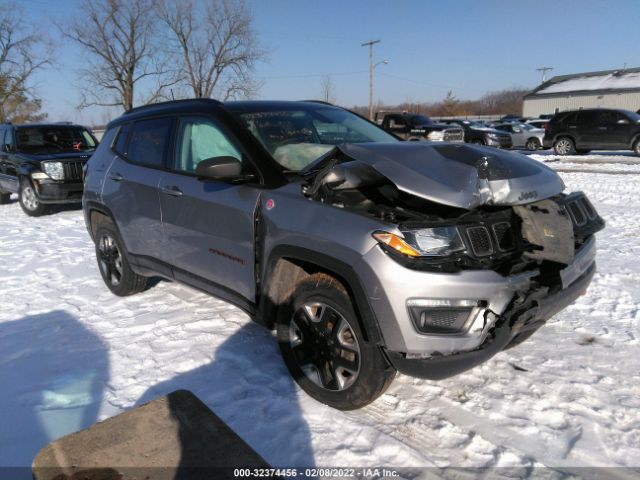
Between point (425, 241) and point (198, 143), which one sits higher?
point (198, 143)

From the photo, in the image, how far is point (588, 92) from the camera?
49.6 meters

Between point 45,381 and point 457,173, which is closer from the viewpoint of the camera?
point 457,173

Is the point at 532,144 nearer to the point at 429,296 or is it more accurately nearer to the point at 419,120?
the point at 419,120

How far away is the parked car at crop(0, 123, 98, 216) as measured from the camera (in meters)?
9.62

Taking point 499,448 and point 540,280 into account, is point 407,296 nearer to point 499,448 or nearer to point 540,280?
point 540,280

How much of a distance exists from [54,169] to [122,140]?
619 centimetres

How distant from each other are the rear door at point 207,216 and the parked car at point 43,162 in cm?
713

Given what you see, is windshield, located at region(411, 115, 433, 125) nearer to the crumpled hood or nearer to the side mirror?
the crumpled hood

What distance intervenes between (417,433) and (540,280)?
1.07m

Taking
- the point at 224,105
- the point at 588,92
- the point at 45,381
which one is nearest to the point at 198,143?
the point at 224,105

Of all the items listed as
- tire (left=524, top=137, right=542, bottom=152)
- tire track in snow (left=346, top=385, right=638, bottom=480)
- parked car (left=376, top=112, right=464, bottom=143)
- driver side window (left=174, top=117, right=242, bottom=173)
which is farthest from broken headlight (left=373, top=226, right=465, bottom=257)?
tire (left=524, top=137, right=542, bottom=152)

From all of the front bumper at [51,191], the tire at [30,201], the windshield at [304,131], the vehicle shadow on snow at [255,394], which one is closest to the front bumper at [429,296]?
the vehicle shadow on snow at [255,394]

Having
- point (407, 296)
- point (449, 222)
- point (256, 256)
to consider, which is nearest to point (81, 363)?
point (256, 256)

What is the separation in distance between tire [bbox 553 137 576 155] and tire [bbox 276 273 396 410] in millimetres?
18698
